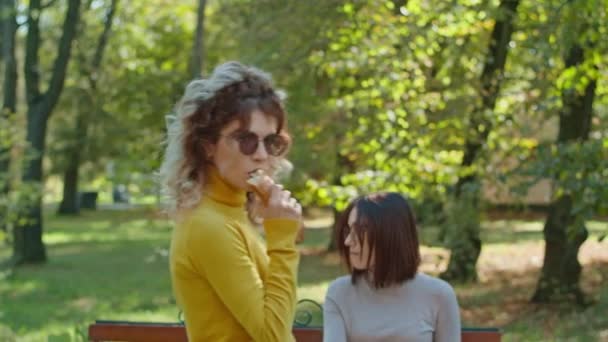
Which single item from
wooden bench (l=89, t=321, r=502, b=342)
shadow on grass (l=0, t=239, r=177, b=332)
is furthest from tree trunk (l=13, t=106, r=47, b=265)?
wooden bench (l=89, t=321, r=502, b=342)

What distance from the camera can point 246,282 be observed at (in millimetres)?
2871

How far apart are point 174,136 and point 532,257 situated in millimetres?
19185

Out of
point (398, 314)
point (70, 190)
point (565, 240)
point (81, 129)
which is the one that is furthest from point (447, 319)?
point (70, 190)

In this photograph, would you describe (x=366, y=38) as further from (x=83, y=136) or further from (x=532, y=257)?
(x=83, y=136)

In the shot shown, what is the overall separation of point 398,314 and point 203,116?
1024 mm

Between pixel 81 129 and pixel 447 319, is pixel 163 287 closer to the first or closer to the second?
Result: pixel 447 319

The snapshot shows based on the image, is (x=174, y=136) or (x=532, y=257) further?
(x=532, y=257)

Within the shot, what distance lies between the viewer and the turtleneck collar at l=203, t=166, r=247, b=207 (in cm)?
304

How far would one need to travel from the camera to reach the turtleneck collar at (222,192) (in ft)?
9.96

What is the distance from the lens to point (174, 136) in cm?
314

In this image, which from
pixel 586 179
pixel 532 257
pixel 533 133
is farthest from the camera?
pixel 532 257

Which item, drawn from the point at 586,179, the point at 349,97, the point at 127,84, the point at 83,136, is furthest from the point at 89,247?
the point at 586,179

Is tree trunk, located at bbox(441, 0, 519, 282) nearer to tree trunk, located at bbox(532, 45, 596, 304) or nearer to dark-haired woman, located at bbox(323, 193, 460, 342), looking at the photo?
tree trunk, located at bbox(532, 45, 596, 304)

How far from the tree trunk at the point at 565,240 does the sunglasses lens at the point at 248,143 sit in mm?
9578
